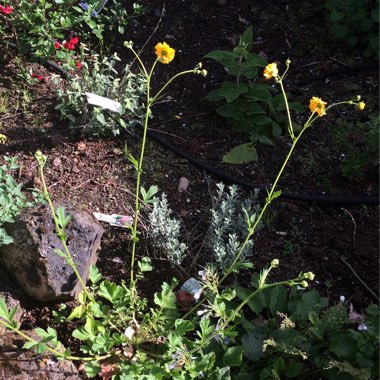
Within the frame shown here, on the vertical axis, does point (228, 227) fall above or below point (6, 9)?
below

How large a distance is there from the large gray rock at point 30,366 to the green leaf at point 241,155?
142cm

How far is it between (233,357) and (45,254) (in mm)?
961

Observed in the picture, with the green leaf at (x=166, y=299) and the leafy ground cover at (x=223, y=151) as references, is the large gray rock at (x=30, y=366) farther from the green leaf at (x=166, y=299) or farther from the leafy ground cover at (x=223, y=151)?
the green leaf at (x=166, y=299)

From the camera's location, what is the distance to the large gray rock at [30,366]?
8.09ft

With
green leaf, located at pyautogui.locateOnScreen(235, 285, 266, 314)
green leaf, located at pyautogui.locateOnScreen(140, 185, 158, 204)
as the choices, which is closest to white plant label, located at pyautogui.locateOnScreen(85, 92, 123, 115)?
green leaf, located at pyautogui.locateOnScreen(140, 185, 158, 204)

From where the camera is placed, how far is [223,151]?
345 centimetres

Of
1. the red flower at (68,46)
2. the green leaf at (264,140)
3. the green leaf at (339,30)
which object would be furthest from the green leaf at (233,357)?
the green leaf at (339,30)

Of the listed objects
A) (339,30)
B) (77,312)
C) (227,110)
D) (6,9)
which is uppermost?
(6,9)

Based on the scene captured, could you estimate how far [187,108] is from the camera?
3.69 m

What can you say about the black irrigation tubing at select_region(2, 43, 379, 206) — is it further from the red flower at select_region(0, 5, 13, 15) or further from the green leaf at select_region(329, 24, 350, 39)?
the green leaf at select_region(329, 24, 350, 39)

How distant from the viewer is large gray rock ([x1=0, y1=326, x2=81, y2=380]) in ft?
8.09

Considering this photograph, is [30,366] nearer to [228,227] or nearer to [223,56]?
[228,227]

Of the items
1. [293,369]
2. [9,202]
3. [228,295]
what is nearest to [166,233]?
[228,295]

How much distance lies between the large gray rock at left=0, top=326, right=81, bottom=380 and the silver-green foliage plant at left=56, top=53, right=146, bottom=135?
1.31 metres
